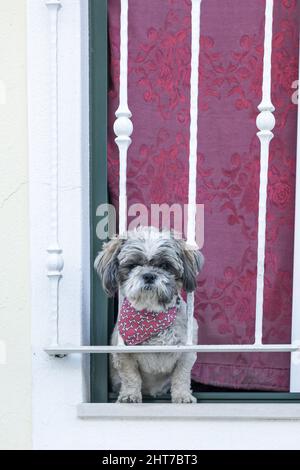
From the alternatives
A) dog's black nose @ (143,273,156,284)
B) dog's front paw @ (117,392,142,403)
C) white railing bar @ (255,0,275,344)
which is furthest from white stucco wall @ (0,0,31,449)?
white railing bar @ (255,0,275,344)

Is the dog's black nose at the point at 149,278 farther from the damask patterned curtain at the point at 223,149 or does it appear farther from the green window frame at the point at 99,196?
the damask patterned curtain at the point at 223,149

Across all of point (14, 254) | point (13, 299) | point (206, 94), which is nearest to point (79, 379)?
point (13, 299)

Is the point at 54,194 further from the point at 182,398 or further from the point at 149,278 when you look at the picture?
the point at 182,398

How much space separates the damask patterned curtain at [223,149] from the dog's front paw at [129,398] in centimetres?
40

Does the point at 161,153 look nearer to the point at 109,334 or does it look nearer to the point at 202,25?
the point at 202,25

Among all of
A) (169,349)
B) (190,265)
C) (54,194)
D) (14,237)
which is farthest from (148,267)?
(14,237)

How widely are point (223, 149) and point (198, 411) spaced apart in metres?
1.19

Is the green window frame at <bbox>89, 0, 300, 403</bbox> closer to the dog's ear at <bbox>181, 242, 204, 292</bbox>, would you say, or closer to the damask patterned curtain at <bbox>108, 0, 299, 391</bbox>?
the damask patterned curtain at <bbox>108, 0, 299, 391</bbox>

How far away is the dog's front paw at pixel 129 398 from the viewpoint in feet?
7.89

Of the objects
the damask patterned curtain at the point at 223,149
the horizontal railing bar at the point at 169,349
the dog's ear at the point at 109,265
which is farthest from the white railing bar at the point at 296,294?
the dog's ear at the point at 109,265

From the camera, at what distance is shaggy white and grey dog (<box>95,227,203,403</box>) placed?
7.43 feet

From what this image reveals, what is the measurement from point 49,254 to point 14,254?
7.1 inches

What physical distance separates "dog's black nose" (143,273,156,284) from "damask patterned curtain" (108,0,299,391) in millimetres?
501
